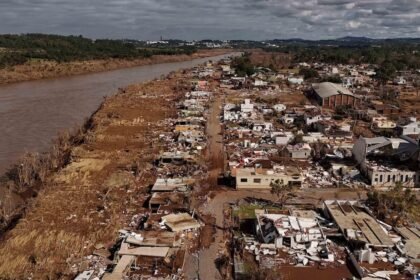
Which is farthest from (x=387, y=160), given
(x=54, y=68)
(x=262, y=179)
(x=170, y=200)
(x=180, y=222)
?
(x=54, y=68)

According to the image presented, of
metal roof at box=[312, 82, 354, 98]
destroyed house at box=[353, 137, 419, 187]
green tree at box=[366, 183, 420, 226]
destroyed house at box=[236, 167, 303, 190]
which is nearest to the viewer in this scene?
green tree at box=[366, 183, 420, 226]

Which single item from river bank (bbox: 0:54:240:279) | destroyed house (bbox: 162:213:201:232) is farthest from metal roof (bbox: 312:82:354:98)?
destroyed house (bbox: 162:213:201:232)

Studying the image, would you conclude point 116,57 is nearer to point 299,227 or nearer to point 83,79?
point 83,79

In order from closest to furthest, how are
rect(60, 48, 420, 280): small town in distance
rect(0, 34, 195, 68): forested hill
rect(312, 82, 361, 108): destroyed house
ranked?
rect(60, 48, 420, 280): small town in distance < rect(312, 82, 361, 108): destroyed house < rect(0, 34, 195, 68): forested hill

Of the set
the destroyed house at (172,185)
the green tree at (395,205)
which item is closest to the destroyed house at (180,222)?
the destroyed house at (172,185)

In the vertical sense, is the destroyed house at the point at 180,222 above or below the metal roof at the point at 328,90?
below

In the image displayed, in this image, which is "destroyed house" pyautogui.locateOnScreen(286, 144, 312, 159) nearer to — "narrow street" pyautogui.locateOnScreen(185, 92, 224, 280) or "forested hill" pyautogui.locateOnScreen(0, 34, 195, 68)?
"narrow street" pyautogui.locateOnScreen(185, 92, 224, 280)

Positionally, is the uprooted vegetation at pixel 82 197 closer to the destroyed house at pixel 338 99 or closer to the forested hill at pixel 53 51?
the destroyed house at pixel 338 99
